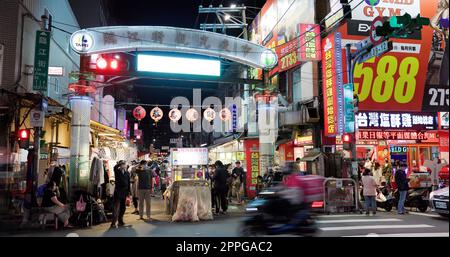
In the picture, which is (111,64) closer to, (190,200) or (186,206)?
(190,200)

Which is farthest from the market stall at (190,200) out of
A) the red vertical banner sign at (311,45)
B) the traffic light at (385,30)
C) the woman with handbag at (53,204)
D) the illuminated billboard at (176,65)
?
the red vertical banner sign at (311,45)

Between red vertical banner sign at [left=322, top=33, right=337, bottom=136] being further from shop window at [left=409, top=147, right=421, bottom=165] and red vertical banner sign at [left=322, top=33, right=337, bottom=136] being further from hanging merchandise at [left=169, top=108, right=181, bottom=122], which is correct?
hanging merchandise at [left=169, top=108, right=181, bottom=122]

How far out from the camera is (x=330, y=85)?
15.9 metres

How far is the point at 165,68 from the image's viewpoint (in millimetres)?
13711

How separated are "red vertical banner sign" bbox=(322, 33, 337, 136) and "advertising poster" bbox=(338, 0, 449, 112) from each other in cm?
215

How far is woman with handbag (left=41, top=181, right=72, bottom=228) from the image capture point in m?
10.5

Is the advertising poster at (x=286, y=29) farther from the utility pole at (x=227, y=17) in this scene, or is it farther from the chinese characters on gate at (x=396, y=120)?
the chinese characters on gate at (x=396, y=120)

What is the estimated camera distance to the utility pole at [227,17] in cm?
2458

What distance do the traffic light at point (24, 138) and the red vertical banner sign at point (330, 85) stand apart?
1212 cm

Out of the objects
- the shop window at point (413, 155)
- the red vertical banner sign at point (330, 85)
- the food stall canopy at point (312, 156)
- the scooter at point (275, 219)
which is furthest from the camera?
the shop window at point (413, 155)

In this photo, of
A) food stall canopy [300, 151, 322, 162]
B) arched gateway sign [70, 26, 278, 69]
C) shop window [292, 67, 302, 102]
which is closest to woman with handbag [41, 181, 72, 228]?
arched gateway sign [70, 26, 278, 69]

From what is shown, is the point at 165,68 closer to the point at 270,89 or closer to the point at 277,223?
the point at 270,89

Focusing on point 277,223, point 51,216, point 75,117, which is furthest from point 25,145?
point 277,223

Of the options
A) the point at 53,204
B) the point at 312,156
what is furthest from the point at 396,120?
the point at 53,204
